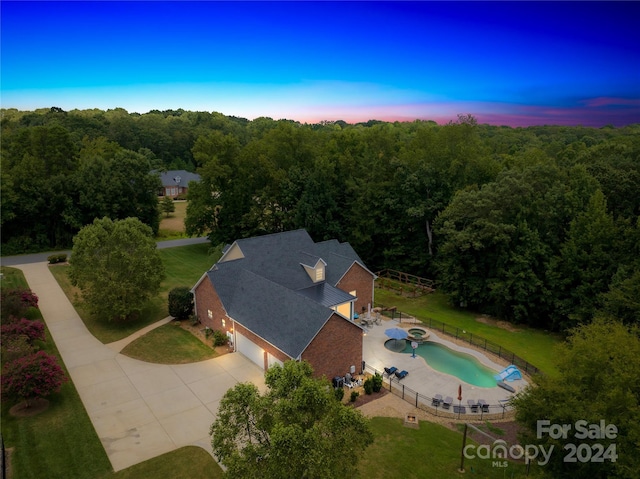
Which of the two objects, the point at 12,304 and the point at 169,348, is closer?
the point at 12,304

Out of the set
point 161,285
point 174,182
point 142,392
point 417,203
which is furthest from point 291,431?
point 174,182

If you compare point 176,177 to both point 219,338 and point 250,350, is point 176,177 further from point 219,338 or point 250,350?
point 250,350

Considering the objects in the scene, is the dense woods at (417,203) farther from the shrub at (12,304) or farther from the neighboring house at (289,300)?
the shrub at (12,304)

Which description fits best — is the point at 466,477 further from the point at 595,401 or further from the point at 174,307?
the point at 174,307

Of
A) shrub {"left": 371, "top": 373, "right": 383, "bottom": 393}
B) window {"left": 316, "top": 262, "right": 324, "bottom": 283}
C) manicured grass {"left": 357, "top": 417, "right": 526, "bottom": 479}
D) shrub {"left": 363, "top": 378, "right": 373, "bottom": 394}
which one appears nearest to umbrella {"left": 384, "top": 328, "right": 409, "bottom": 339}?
shrub {"left": 371, "top": 373, "right": 383, "bottom": 393}

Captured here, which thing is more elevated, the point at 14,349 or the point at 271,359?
the point at 14,349

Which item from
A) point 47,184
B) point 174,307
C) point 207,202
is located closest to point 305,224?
point 207,202
